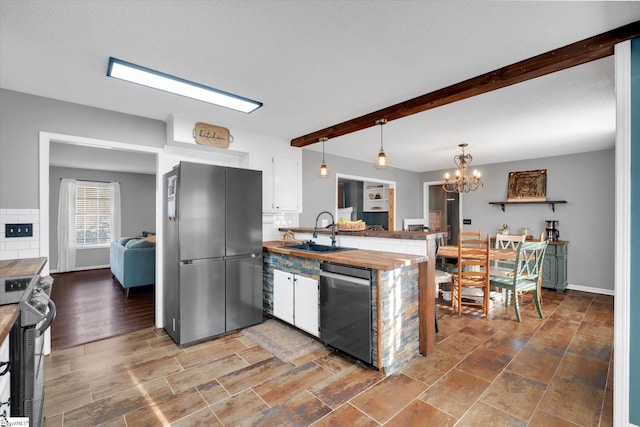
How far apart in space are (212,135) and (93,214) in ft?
18.5

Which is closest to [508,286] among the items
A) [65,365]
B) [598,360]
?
[598,360]

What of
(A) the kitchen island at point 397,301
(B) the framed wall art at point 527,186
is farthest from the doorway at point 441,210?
(A) the kitchen island at point 397,301

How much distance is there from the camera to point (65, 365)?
2.55m

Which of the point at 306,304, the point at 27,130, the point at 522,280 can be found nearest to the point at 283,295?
the point at 306,304

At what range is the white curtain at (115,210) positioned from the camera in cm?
734

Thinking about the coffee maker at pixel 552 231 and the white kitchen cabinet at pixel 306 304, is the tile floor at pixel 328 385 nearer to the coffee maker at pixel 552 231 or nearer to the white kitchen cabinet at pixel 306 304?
the white kitchen cabinet at pixel 306 304

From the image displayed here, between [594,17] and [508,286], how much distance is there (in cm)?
291

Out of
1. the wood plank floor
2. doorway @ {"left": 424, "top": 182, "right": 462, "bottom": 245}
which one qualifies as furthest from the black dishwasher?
doorway @ {"left": 424, "top": 182, "right": 462, "bottom": 245}

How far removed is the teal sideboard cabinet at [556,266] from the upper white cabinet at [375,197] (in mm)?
3105

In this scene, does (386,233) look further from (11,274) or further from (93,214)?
(93,214)

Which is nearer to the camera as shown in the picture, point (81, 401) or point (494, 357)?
point (81, 401)

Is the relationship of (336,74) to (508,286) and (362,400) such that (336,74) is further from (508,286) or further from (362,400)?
(508,286)

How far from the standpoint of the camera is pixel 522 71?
7.09ft

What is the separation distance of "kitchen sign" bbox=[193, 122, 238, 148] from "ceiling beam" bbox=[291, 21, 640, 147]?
173 centimetres
